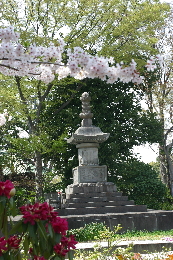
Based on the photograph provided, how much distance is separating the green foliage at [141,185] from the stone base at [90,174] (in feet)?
16.6

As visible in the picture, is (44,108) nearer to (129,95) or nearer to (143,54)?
(129,95)

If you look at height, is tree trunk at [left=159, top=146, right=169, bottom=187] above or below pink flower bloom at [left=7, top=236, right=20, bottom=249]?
above

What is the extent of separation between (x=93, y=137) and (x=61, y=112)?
21.1 ft

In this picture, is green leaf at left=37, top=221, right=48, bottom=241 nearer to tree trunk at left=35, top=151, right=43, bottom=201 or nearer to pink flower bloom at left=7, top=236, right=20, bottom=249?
pink flower bloom at left=7, top=236, right=20, bottom=249

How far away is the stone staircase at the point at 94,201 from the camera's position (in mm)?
12477

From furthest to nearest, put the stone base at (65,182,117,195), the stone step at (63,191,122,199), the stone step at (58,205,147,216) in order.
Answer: the stone base at (65,182,117,195) < the stone step at (63,191,122,199) < the stone step at (58,205,147,216)

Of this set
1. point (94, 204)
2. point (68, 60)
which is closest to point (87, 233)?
point (94, 204)

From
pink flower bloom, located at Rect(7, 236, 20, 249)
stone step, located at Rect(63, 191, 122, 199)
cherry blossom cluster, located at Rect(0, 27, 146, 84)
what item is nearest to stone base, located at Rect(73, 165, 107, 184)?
stone step, located at Rect(63, 191, 122, 199)

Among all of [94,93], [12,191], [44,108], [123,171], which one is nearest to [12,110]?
[44,108]

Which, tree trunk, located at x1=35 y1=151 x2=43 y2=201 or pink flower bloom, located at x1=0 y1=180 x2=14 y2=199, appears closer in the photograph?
pink flower bloom, located at x1=0 y1=180 x2=14 y2=199

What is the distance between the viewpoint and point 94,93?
812 inches

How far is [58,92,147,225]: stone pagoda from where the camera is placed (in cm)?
1257

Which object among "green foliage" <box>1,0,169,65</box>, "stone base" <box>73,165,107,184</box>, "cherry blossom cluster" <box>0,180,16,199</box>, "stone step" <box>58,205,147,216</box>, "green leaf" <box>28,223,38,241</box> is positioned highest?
"green foliage" <box>1,0,169,65</box>

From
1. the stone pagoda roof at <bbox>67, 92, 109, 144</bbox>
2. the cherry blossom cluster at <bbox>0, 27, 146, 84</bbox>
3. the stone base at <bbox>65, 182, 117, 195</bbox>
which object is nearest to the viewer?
the cherry blossom cluster at <bbox>0, 27, 146, 84</bbox>
